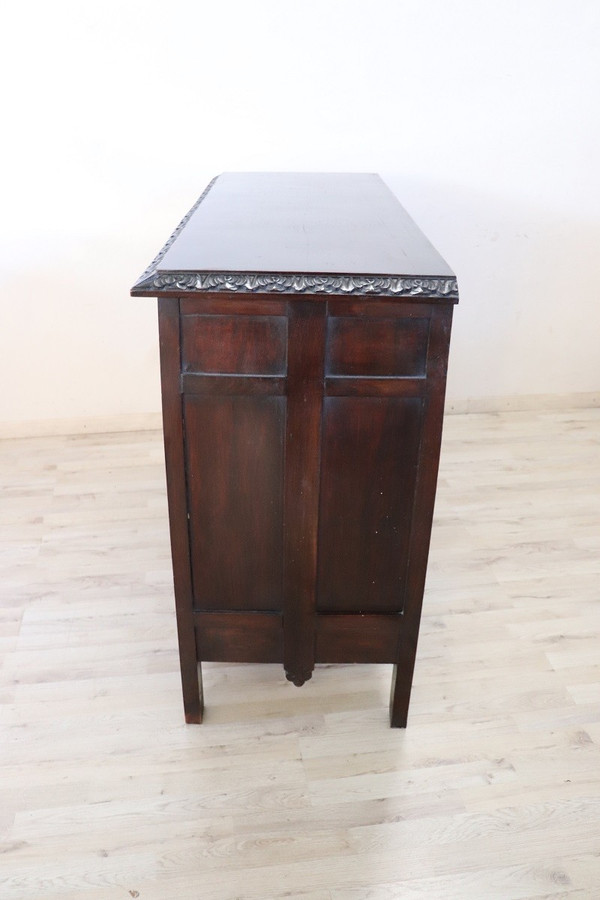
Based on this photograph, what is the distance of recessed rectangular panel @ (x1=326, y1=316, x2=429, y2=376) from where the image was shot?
1.20 m

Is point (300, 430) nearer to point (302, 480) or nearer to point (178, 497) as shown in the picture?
point (302, 480)

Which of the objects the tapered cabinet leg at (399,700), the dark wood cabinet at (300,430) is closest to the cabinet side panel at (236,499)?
the dark wood cabinet at (300,430)

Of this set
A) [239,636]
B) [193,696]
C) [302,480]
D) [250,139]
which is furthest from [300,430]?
[250,139]

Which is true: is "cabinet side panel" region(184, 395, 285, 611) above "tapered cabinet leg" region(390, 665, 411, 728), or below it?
above

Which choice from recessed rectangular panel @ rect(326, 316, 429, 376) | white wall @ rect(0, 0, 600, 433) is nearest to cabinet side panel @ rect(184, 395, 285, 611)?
recessed rectangular panel @ rect(326, 316, 429, 376)

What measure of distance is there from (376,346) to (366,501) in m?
0.30

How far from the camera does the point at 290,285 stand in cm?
116

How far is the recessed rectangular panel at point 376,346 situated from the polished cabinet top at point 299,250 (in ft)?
0.21

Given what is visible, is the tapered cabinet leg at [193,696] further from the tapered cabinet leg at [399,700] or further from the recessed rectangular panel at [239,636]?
the tapered cabinet leg at [399,700]

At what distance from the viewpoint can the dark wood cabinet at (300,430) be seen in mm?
1188

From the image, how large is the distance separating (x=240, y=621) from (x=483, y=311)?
178 cm

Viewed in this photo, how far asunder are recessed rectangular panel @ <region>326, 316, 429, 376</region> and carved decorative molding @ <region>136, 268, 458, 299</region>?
6 centimetres

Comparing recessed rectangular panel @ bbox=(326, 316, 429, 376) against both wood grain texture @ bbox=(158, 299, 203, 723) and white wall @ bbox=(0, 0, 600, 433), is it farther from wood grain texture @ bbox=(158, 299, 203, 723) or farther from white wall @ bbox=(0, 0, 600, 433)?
white wall @ bbox=(0, 0, 600, 433)

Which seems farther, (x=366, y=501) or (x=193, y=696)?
(x=193, y=696)
